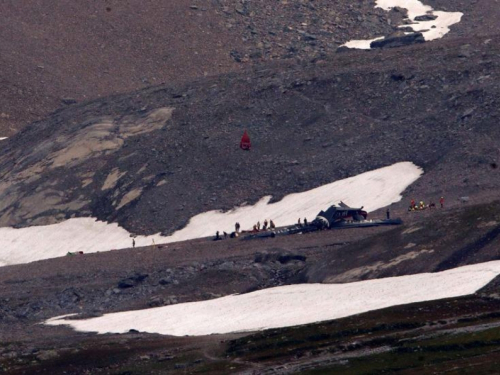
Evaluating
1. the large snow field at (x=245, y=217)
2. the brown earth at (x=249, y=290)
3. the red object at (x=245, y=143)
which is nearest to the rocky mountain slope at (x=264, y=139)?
the red object at (x=245, y=143)

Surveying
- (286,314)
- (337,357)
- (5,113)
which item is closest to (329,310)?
(286,314)

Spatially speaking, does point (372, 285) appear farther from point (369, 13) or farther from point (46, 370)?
point (369, 13)

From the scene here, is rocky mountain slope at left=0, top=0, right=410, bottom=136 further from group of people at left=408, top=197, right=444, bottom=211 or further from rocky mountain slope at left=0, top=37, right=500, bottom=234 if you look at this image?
group of people at left=408, top=197, right=444, bottom=211

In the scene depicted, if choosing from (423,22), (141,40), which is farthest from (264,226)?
(141,40)

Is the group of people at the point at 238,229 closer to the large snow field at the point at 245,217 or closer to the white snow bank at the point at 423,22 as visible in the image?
the large snow field at the point at 245,217

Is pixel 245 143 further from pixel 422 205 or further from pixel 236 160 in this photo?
pixel 422 205

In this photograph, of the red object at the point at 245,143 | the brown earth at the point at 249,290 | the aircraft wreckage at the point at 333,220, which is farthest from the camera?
the red object at the point at 245,143

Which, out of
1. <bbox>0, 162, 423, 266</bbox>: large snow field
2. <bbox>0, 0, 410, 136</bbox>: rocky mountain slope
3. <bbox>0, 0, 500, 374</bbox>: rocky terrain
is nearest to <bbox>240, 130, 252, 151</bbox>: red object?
<bbox>0, 0, 500, 374</bbox>: rocky terrain
